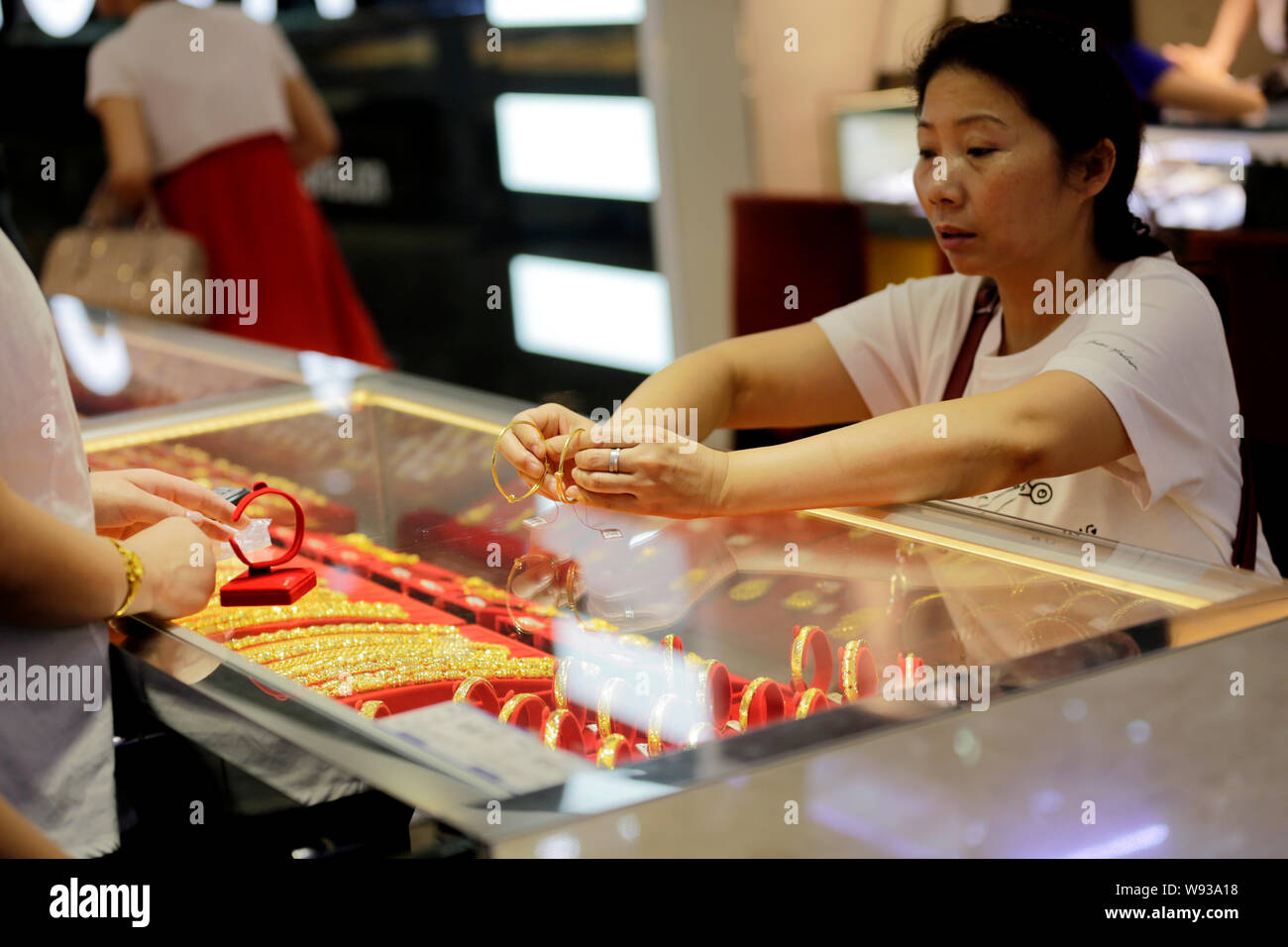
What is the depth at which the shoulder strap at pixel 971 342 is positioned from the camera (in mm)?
1808

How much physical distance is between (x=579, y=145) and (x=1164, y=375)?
14.7ft

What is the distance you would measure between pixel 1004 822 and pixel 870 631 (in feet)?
0.76

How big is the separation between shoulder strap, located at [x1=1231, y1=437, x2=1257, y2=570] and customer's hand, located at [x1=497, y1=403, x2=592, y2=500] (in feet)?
2.43

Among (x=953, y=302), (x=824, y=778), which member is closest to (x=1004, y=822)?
(x=824, y=778)

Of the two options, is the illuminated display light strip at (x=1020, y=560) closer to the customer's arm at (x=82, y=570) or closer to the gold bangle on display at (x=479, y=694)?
the gold bangle on display at (x=479, y=694)

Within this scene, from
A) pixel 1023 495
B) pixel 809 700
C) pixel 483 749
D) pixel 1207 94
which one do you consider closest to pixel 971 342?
pixel 1023 495

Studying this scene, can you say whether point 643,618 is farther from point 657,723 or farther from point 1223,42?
point 1223,42

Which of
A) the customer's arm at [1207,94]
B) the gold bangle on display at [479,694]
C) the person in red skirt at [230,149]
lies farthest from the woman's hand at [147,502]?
the customer's arm at [1207,94]

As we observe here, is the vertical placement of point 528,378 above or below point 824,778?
below

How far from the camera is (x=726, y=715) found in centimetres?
111

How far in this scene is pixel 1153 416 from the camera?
1532 millimetres

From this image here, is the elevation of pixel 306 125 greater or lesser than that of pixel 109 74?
lesser

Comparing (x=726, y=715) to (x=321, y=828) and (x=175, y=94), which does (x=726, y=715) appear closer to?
(x=321, y=828)

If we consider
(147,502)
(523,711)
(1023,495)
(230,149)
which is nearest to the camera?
(523,711)
